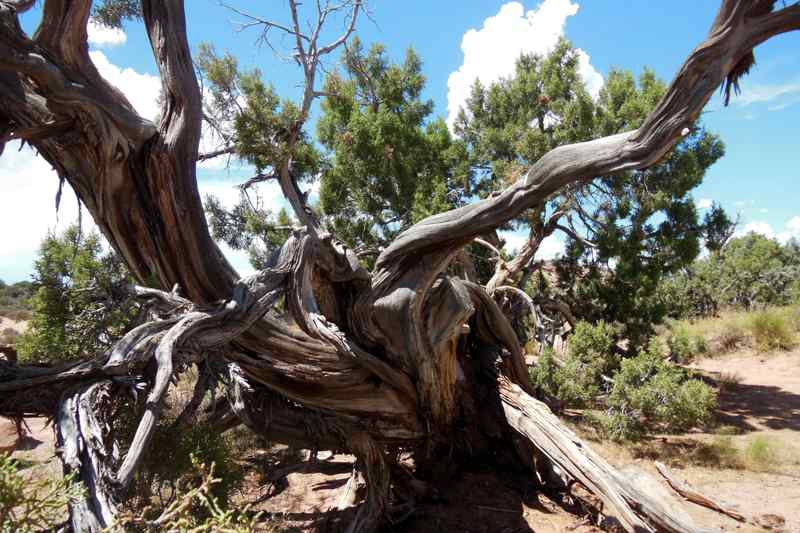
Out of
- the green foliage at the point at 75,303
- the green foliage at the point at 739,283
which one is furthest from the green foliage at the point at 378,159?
the green foliage at the point at 739,283

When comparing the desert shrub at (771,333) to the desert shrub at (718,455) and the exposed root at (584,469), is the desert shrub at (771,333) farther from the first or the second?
the exposed root at (584,469)

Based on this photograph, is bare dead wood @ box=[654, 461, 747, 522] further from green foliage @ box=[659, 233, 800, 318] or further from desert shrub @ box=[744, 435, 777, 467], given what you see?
green foliage @ box=[659, 233, 800, 318]

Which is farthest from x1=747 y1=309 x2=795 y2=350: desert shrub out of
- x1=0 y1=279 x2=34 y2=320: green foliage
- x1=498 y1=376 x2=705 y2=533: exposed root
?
x1=0 y1=279 x2=34 y2=320: green foliage

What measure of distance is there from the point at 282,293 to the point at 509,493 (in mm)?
2818

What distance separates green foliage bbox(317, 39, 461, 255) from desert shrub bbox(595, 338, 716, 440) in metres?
3.94

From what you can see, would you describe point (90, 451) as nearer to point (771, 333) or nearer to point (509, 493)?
point (509, 493)

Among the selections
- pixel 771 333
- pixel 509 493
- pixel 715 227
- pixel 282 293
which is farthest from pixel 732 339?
pixel 282 293

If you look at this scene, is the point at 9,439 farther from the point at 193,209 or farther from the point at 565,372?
the point at 565,372

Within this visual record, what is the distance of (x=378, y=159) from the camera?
8.41 m

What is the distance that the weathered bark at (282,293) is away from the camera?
7.40ft

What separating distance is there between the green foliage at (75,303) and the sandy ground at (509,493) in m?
0.76

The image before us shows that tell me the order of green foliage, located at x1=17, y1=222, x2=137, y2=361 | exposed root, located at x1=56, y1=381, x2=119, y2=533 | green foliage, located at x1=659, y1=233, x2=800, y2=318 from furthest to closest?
green foliage, located at x1=659, y1=233, x2=800, y2=318
green foliage, located at x1=17, y1=222, x2=137, y2=361
exposed root, located at x1=56, y1=381, x2=119, y2=533

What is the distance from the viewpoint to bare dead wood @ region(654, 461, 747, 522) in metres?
3.92

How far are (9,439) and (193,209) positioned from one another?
457 cm
